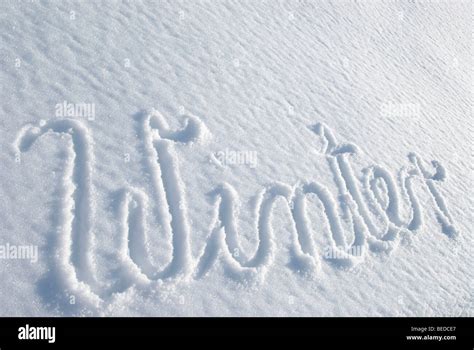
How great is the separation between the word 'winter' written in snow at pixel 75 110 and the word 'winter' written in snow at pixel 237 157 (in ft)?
3.16

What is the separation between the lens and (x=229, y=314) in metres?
2.47

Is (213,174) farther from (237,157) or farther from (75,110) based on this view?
(75,110)

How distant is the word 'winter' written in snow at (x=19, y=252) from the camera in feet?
7.41

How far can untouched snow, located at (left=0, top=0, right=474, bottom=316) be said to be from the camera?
245 centimetres

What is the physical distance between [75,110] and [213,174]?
1.08 m
